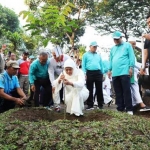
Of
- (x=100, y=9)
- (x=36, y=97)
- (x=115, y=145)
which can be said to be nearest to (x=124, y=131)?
(x=115, y=145)

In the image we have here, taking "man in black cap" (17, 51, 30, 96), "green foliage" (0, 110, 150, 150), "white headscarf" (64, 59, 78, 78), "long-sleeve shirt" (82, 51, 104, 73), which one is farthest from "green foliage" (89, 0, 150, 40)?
"green foliage" (0, 110, 150, 150)

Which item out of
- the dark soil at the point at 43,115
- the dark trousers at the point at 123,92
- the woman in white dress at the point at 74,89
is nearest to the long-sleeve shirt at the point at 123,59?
the dark trousers at the point at 123,92

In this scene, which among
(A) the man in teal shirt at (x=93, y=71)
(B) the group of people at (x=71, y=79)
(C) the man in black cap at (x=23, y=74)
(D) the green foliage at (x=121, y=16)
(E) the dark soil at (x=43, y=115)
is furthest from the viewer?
(D) the green foliage at (x=121, y=16)

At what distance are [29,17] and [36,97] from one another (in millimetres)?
2533

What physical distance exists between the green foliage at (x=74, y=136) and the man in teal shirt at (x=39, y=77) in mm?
2347

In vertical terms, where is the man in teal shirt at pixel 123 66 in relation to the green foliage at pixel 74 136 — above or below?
above

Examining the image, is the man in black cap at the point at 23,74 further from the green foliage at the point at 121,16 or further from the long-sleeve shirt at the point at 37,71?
the green foliage at the point at 121,16

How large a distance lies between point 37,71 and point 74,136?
119 inches

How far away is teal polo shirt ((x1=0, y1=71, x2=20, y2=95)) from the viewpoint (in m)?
5.17

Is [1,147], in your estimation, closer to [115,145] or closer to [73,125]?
[73,125]

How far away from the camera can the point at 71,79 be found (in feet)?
18.0

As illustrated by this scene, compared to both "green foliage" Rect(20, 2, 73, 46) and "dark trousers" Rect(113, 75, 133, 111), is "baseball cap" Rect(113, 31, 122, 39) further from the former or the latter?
"green foliage" Rect(20, 2, 73, 46)

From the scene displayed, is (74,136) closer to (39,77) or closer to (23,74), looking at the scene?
(39,77)

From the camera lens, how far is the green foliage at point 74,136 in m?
3.33
